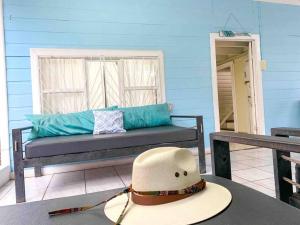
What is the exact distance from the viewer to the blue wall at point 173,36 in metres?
2.89

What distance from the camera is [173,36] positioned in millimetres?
3471

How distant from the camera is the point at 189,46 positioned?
355cm

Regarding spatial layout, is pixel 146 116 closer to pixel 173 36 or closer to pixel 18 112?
pixel 173 36

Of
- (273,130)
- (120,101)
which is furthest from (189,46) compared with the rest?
(273,130)

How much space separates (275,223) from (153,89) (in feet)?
9.63

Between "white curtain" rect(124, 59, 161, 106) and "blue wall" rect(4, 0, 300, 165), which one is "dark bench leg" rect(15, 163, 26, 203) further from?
"white curtain" rect(124, 59, 161, 106)

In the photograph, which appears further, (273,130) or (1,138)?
(1,138)

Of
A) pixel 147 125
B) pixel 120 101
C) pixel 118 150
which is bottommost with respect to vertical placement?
pixel 118 150

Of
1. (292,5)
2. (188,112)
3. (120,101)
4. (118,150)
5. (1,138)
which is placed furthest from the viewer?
(292,5)

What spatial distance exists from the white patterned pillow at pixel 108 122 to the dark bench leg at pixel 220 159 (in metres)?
1.81

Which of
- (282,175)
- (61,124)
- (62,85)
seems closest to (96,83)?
(62,85)

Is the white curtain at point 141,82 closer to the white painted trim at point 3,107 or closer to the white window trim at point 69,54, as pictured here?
the white window trim at point 69,54

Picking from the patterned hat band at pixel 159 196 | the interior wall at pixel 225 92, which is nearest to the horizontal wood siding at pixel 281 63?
the interior wall at pixel 225 92

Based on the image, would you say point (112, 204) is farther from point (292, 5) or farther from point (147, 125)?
point (292, 5)
